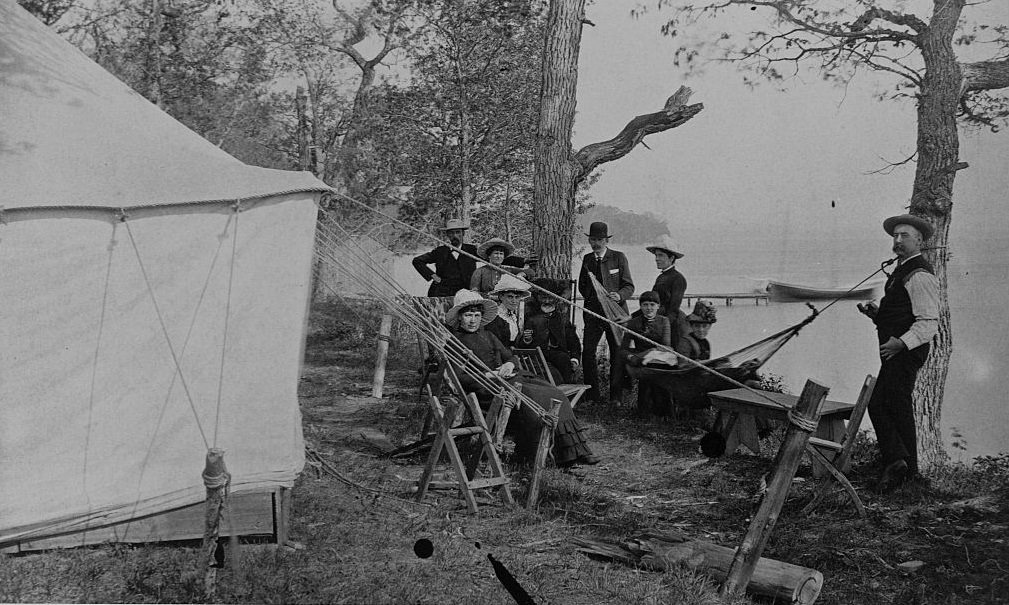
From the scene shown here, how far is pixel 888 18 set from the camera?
4664mm

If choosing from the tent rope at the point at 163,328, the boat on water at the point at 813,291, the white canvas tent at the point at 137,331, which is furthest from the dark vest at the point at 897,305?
the tent rope at the point at 163,328

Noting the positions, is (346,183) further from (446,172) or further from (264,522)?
(264,522)

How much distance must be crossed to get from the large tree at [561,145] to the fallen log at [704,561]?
357cm

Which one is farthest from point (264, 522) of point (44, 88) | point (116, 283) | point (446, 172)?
point (446, 172)

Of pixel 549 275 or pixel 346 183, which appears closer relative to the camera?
pixel 549 275

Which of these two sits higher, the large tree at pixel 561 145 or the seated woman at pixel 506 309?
the large tree at pixel 561 145

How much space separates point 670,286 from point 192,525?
3653 mm

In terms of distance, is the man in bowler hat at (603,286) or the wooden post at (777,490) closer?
the wooden post at (777,490)

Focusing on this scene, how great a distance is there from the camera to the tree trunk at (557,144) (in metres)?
6.34

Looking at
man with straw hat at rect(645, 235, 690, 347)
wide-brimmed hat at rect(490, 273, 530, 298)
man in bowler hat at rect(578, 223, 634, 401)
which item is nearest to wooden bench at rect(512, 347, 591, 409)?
wide-brimmed hat at rect(490, 273, 530, 298)

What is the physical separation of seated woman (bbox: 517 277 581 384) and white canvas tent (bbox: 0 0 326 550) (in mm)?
2519

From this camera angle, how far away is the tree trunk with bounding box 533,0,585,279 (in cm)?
634

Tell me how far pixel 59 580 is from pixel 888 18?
5.20m

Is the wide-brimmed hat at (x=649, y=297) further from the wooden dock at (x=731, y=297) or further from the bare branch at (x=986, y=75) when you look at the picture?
the bare branch at (x=986, y=75)
